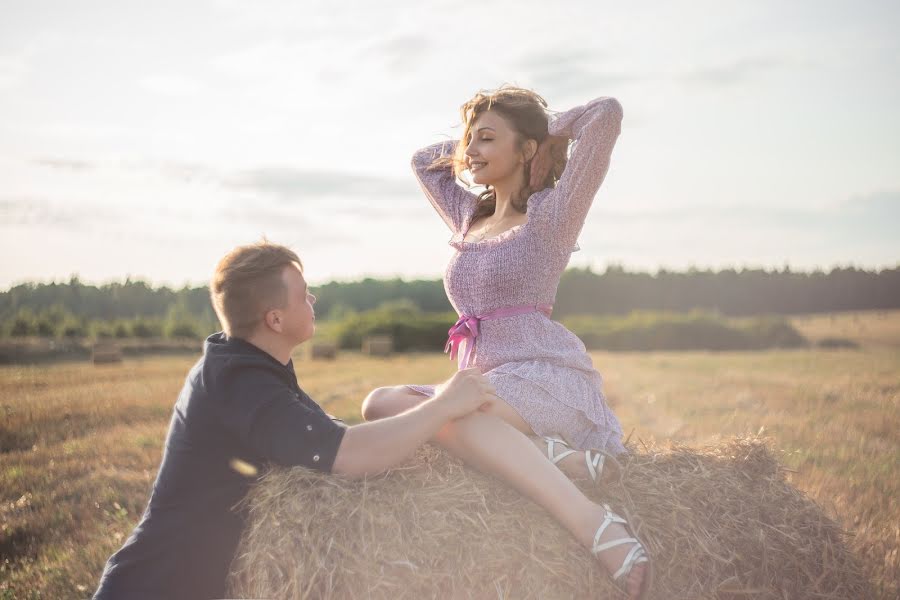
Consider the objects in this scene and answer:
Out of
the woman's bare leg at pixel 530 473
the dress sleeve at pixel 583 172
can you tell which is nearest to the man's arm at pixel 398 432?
the woman's bare leg at pixel 530 473

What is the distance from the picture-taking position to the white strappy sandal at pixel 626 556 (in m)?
2.44

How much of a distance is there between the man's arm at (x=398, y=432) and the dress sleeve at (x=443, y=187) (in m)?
1.45

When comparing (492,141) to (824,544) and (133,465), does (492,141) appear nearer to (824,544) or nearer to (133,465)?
(824,544)

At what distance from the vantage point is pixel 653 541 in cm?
271

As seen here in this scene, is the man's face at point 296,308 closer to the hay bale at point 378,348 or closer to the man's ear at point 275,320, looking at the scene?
the man's ear at point 275,320

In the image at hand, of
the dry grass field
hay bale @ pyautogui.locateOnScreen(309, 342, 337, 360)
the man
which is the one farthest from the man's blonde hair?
hay bale @ pyautogui.locateOnScreen(309, 342, 337, 360)

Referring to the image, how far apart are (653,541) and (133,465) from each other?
4.00 m

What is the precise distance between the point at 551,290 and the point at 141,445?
12.9ft

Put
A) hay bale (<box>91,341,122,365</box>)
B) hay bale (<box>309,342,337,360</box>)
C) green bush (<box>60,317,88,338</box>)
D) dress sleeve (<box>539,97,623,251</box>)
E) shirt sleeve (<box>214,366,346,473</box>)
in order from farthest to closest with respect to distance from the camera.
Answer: hay bale (<box>309,342,337,360</box>), hay bale (<box>91,341,122,365</box>), green bush (<box>60,317,88,338</box>), dress sleeve (<box>539,97,623,251</box>), shirt sleeve (<box>214,366,346,473</box>)

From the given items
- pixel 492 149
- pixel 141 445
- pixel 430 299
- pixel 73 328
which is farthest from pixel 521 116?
pixel 430 299

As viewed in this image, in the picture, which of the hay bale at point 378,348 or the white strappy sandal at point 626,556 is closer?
the white strappy sandal at point 626,556

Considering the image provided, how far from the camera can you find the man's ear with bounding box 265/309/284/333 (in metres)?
2.53

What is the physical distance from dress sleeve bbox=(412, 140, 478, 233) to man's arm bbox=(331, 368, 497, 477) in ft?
4.77

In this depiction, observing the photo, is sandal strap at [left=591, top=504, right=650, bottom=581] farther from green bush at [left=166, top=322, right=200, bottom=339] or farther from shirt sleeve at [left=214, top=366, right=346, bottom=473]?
green bush at [left=166, top=322, right=200, bottom=339]
